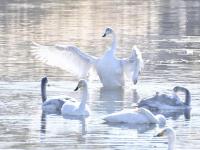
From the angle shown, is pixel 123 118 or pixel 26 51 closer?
pixel 123 118

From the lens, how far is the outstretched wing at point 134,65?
22922 millimetres

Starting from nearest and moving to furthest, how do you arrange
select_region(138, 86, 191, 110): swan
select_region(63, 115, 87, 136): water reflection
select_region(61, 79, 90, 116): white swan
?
select_region(63, 115, 87, 136): water reflection < select_region(61, 79, 90, 116): white swan < select_region(138, 86, 191, 110): swan

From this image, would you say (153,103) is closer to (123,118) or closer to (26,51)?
(123,118)

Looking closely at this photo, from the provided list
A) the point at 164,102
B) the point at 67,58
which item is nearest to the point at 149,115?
the point at 164,102

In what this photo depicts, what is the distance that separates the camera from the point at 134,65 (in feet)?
76.2

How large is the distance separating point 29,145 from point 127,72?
8.44 metres

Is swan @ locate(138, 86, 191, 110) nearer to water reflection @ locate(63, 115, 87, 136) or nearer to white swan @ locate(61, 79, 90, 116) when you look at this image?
white swan @ locate(61, 79, 90, 116)

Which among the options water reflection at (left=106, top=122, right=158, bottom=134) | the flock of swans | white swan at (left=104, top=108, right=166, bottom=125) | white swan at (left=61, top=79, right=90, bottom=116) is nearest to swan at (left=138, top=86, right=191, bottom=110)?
the flock of swans

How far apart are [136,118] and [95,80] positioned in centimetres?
719

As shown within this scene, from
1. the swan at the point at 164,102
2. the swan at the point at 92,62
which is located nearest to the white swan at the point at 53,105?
the swan at the point at 164,102

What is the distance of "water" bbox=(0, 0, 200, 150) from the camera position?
54.1 feet

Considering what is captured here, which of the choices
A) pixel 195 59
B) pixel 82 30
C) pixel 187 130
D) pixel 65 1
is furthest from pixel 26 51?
pixel 65 1

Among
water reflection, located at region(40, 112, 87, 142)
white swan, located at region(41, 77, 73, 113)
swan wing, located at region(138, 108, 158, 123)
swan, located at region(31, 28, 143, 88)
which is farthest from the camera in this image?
swan, located at region(31, 28, 143, 88)

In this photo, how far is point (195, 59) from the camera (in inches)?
1103
